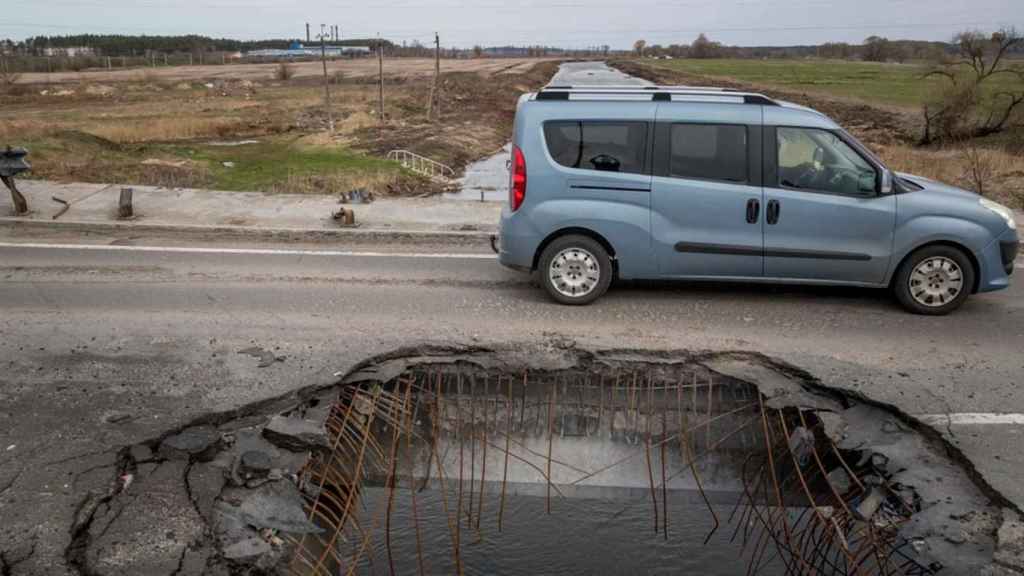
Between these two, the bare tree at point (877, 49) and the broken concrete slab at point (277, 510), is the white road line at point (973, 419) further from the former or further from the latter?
the bare tree at point (877, 49)

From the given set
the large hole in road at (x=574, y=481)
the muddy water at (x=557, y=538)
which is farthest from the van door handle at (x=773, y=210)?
the muddy water at (x=557, y=538)

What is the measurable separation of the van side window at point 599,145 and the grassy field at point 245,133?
8.42m

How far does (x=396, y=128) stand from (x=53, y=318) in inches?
1112

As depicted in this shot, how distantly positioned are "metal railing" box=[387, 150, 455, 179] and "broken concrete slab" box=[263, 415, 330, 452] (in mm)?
19390

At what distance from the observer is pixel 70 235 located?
1186 centimetres

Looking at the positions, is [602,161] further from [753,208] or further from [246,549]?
Result: [246,549]

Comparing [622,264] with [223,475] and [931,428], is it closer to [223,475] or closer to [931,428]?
[931,428]

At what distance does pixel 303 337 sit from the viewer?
7.53 m

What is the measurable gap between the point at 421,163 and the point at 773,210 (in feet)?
61.6

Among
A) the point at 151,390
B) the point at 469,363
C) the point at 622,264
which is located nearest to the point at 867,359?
the point at 622,264

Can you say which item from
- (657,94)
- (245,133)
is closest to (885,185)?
(657,94)

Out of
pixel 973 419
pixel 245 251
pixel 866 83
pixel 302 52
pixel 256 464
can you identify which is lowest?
pixel 256 464

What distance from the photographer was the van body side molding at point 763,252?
26.8 feet

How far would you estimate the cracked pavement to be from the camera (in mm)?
5469
